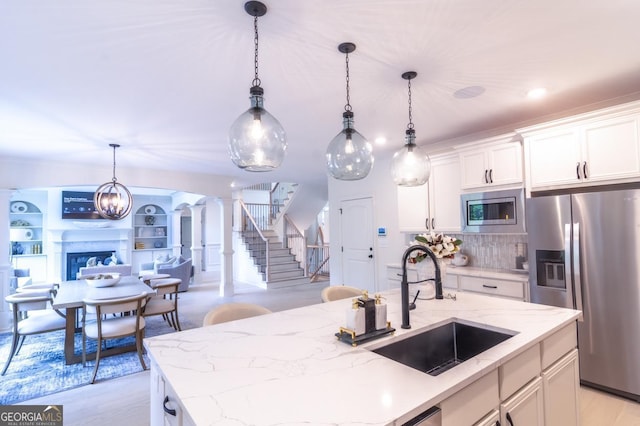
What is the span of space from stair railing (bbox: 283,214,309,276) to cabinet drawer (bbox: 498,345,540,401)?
7.47 m

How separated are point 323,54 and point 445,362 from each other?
2065 mm

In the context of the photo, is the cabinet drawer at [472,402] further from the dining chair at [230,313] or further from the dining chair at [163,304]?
the dining chair at [163,304]

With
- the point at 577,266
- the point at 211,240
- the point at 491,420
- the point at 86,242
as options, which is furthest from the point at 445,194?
the point at 86,242

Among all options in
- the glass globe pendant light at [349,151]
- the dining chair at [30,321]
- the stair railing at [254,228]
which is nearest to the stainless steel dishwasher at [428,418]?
the glass globe pendant light at [349,151]

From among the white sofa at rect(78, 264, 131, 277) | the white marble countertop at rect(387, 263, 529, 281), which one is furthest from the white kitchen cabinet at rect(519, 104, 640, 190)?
the white sofa at rect(78, 264, 131, 277)

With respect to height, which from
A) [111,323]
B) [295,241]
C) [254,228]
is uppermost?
[254,228]

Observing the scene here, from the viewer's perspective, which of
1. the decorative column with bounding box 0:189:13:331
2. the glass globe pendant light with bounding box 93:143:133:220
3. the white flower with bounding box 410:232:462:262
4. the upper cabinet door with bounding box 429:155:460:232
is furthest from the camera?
the decorative column with bounding box 0:189:13:331

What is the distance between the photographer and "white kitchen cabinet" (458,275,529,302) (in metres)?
3.16

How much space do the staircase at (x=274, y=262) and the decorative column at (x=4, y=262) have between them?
15.4ft

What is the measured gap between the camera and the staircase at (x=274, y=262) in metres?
8.25

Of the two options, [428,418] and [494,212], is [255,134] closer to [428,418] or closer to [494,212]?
[428,418]

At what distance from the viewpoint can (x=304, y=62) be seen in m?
2.26

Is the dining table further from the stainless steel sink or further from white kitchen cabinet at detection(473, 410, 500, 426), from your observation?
white kitchen cabinet at detection(473, 410, 500, 426)

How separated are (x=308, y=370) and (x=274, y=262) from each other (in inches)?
302
